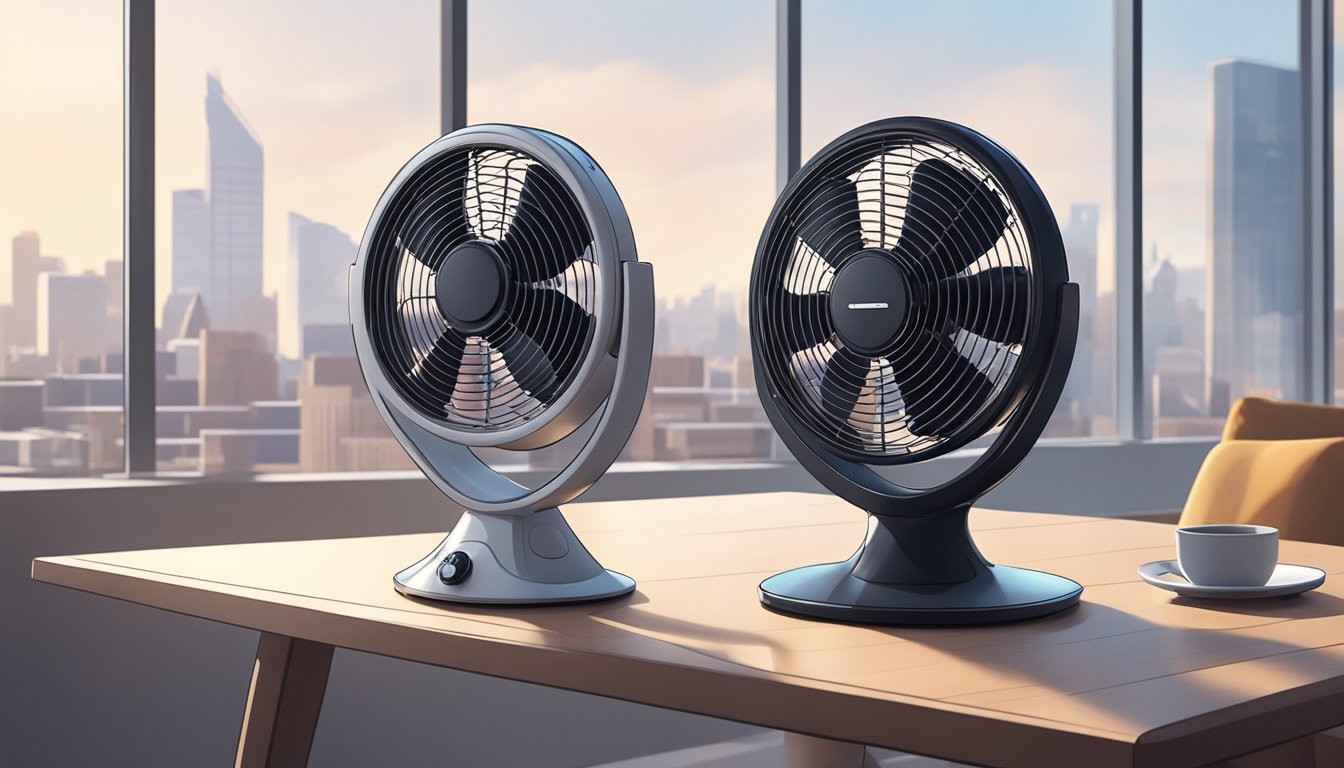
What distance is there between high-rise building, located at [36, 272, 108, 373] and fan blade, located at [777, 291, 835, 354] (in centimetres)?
194

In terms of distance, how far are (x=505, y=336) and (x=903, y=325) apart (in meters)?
0.36

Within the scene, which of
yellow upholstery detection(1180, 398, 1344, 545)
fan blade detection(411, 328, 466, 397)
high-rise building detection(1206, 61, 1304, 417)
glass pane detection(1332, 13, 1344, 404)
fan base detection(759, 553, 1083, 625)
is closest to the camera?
fan base detection(759, 553, 1083, 625)

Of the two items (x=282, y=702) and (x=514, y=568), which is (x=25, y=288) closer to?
(x=282, y=702)

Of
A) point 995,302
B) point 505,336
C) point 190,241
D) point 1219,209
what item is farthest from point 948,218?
point 1219,209

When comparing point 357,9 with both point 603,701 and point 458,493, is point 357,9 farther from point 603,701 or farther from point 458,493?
point 458,493

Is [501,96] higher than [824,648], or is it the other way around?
[501,96]

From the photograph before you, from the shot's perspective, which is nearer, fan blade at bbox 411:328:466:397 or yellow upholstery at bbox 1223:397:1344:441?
fan blade at bbox 411:328:466:397

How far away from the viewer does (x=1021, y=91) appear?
4.10 meters

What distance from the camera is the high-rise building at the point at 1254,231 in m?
4.70

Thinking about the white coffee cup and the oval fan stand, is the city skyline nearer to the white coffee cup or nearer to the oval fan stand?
the oval fan stand

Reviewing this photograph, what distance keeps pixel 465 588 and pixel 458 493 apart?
10 cm

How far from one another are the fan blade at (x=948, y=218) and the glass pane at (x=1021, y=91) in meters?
2.59

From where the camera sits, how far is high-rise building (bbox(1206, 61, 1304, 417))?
470 centimetres

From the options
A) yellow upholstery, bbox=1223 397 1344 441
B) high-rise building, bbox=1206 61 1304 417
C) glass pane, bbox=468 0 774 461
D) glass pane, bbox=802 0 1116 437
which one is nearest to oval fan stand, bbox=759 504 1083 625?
yellow upholstery, bbox=1223 397 1344 441
